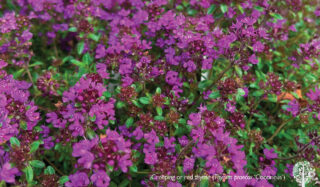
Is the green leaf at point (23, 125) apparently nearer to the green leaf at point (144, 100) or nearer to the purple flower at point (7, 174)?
the purple flower at point (7, 174)

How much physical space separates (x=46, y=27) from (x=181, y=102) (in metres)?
2.23

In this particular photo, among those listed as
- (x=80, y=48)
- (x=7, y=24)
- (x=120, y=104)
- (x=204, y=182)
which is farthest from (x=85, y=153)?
(x=7, y=24)

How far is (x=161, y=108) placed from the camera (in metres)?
2.36

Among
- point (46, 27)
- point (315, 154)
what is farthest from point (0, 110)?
point (315, 154)

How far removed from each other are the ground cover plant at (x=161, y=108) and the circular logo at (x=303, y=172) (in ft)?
0.11

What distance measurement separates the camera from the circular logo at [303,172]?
6.88 feet

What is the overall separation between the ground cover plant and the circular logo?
0.11 feet

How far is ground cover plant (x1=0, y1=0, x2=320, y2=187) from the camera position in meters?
1.85

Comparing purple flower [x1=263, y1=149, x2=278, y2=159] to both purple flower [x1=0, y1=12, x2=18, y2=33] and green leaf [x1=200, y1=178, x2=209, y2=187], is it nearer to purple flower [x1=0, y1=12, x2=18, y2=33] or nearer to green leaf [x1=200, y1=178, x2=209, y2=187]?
green leaf [x1=200, y1=178, x2=209, y2=187]

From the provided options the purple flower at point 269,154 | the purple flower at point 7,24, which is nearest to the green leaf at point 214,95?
the purple flower at point 269,154

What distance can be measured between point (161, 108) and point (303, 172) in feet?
3.89

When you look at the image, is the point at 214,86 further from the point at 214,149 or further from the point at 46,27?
the point at 46,27

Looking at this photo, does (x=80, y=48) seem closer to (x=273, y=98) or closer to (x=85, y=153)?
(x=85, y=153)

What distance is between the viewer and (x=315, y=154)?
7.64 ft
